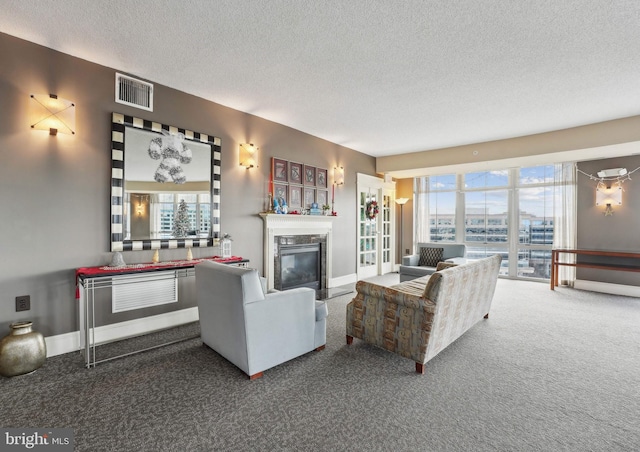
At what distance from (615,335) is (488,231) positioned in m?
3.64

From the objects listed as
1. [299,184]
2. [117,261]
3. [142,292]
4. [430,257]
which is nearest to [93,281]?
A: [117,261]

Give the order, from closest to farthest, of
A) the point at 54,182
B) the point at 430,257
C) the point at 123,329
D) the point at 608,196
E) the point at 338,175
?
the point at 54,182, the point at 123,329, the point at 608,196, the point at 430,257, the point at 338,175

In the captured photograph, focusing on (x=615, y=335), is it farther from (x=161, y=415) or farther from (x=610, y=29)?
(x=161, y=415)

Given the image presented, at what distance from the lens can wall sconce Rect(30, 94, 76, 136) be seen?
263 cm

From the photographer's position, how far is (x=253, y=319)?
2.30m

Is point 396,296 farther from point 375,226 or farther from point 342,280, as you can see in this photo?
point 375,226

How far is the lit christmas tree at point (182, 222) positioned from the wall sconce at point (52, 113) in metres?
1.22

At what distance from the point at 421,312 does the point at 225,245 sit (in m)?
2.53

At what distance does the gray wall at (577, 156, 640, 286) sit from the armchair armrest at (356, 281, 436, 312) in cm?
514

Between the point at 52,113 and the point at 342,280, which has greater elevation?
the point at 52,113

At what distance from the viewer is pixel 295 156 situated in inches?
195

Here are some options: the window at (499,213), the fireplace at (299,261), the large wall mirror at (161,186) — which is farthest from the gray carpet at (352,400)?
the window at (499,213)

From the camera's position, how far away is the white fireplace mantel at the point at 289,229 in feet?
14.6

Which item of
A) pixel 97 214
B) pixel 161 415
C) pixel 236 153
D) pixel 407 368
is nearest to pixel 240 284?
pixel 161 415
